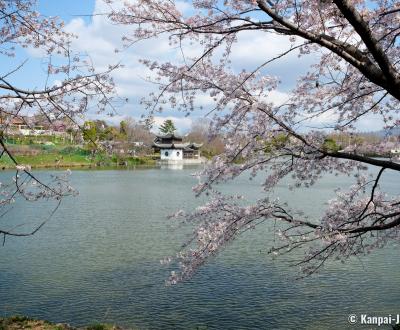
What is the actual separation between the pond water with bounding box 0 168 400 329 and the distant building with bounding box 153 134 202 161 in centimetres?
4964

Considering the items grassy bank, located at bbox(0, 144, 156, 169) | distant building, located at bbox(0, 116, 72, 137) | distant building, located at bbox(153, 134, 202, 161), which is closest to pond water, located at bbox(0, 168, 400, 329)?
distant building, located at bbox(0, 116, 72, 137)

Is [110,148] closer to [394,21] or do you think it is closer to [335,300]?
[394,21]

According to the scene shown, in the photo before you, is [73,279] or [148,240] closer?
[73,279]

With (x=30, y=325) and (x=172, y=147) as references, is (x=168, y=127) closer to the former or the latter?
(x=172, y=147)

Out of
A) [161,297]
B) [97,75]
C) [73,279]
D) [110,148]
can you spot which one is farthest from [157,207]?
[97,75]

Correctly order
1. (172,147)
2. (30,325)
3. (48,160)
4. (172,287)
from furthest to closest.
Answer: (172,147) < (48,160) < (172,287) < (30,325)

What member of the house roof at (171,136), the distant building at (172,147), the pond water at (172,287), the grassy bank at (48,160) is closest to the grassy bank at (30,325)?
the pond water at (172,287)

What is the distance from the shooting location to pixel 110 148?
5449 millimetres

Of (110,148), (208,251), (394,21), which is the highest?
(394,21)

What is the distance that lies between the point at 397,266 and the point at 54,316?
286 inches

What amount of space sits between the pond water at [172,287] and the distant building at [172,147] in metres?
49.6

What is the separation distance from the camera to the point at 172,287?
319 inches

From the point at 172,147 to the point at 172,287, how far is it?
54.7 metres

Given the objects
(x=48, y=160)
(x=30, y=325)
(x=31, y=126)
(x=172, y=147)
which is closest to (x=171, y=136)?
(x=172, y=147)
